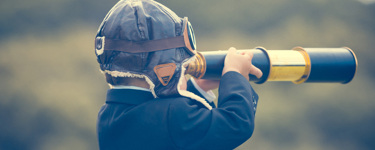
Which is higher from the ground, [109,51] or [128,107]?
[109,51]

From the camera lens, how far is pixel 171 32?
22.5 inches

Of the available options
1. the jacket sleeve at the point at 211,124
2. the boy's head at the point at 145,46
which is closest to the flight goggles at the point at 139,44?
the boy's head at the point at 145,46

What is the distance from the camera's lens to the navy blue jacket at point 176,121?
544 millimetres

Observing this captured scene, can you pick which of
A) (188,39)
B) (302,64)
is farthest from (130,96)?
(302,64)

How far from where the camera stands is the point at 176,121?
0.54 m

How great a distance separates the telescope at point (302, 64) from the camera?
2.35 ft

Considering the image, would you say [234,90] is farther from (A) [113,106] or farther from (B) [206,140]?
(A) [113,106]

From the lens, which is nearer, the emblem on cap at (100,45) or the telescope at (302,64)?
the emblem on cap at (100,45)

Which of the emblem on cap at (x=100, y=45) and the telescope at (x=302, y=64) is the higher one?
the emblem on cap at (x=100, y=45)

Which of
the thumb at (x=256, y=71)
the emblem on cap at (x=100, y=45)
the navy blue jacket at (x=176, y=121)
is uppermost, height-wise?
the emblem on cap at (x=100, y=45)

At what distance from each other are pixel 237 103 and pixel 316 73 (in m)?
0.31

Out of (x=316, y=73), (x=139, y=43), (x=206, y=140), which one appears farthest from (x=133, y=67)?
(x=316, y=73)

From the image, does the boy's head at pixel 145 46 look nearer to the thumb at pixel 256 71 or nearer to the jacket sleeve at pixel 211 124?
the jacket sleeve at pixel 211 124

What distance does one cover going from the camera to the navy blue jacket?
0.54 m
